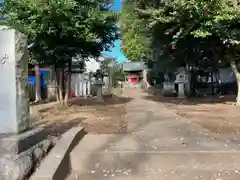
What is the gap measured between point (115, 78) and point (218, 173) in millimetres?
45697

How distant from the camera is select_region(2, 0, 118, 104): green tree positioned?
12438 mm

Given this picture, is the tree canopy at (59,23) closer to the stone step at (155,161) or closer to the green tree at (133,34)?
the green tree at (133,34)

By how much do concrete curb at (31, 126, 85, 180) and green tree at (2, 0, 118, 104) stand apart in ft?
22.8

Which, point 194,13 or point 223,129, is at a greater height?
point 194,13

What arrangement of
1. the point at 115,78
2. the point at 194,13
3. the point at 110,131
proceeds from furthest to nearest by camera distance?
1. the point at 115,78
2. the point at 194,13
3. the point at 110,131

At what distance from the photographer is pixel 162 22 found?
13625mm

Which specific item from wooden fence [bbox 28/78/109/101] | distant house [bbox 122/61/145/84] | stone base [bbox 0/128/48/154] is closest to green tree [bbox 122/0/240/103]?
stone base [bbox 0/128/48/154]

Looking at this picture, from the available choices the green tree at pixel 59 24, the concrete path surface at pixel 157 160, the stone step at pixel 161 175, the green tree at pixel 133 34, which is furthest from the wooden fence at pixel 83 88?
the stone step at pixel 161 175

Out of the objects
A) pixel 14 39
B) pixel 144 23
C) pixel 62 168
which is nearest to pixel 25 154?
pixel 62 168

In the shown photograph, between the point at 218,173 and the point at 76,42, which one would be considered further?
the point at 76,42

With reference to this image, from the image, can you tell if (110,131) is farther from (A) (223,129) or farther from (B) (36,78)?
(B) (36,78)

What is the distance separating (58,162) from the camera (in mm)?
5227

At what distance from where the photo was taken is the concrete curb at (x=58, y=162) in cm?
482

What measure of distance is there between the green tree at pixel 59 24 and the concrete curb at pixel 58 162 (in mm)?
6950
